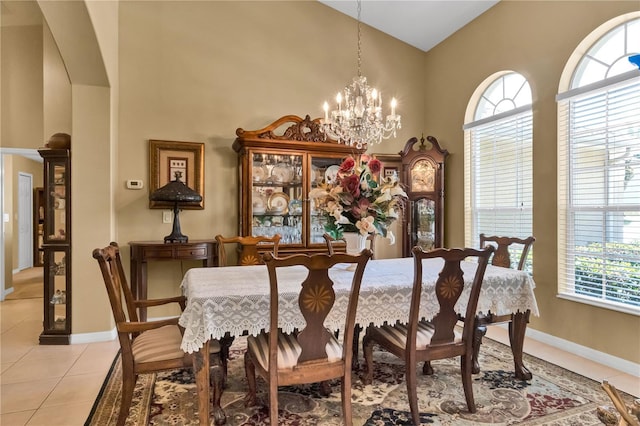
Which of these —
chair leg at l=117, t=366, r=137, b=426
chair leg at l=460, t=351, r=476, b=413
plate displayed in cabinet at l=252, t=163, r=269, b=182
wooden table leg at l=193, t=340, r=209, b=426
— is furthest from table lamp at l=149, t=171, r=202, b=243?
chair leg at l=460, t=351, r=476, b=413

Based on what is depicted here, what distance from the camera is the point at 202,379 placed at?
1784 millimetres

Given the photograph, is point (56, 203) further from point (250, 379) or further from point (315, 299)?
point (315, 299)

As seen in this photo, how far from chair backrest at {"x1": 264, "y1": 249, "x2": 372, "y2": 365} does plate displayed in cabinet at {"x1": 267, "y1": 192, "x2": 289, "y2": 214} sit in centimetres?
237

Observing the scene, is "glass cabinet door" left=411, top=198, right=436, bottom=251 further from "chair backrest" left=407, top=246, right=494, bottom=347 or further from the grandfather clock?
"chair backrest" left=407, top=246, right=494, bottom=347

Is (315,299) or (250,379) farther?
(250,379)

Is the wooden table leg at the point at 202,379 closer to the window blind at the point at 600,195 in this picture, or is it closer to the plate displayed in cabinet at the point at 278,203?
the plate displayed in cabinet at the point at 278,203

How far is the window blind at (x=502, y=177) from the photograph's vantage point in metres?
A: 3.62

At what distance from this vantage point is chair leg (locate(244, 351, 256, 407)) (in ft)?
6.91

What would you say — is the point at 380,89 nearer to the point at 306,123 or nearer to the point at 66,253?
the point at 306,123

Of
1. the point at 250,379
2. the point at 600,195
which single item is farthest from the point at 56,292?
the point at 600,195

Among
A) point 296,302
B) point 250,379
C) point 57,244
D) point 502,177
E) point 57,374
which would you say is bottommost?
point 57,374

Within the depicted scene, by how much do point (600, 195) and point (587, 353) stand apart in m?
1.34

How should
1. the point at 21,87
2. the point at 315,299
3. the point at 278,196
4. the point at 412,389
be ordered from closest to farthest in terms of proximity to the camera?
the point at 315,299 < the point at 412,389 < the point at 278,196 < the point at 21,87

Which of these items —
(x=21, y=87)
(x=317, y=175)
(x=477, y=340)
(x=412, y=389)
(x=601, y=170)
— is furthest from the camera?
(x=21, y=87)
